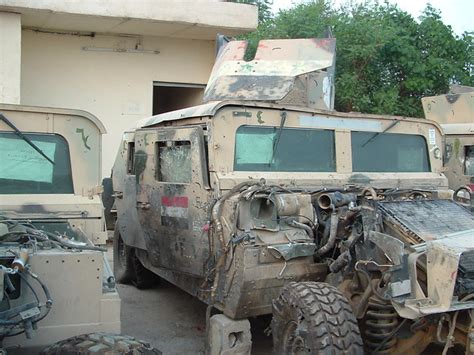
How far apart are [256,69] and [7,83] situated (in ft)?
15.5

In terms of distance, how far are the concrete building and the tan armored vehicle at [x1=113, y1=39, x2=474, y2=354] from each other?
12.8ft

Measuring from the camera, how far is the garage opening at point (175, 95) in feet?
37.2

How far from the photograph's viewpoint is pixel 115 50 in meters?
10.6

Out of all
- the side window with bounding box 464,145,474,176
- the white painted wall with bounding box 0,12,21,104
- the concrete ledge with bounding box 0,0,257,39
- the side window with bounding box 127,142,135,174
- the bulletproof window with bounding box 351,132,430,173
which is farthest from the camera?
the concrete ledge with bounding box 0,0,257,39

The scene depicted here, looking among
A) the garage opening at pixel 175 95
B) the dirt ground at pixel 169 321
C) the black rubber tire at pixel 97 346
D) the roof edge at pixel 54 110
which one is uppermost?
the garage opening at pixel 175 95

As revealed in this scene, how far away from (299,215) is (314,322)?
3.27 feet

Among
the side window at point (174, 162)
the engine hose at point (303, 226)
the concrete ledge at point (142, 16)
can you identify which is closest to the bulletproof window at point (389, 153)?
the engine hose at point (303, 226)

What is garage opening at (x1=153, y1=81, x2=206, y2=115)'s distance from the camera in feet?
37.2

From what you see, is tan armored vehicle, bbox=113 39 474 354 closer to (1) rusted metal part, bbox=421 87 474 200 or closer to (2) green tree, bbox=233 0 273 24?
(1) rusted metal part, bbox=421 87 474 200

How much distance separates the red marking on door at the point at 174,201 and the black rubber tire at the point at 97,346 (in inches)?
80.4

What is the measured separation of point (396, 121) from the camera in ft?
18.3

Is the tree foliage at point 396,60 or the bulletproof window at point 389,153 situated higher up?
the tree foliage at point 396,60

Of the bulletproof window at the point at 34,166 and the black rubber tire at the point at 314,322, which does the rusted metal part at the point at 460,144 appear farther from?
the bulletproof window at the point at 34,166

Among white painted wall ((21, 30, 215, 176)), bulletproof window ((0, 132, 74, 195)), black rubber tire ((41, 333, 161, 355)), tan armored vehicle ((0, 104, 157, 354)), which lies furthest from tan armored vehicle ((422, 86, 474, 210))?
black rubber tire ((41, 333, 161, 355))
